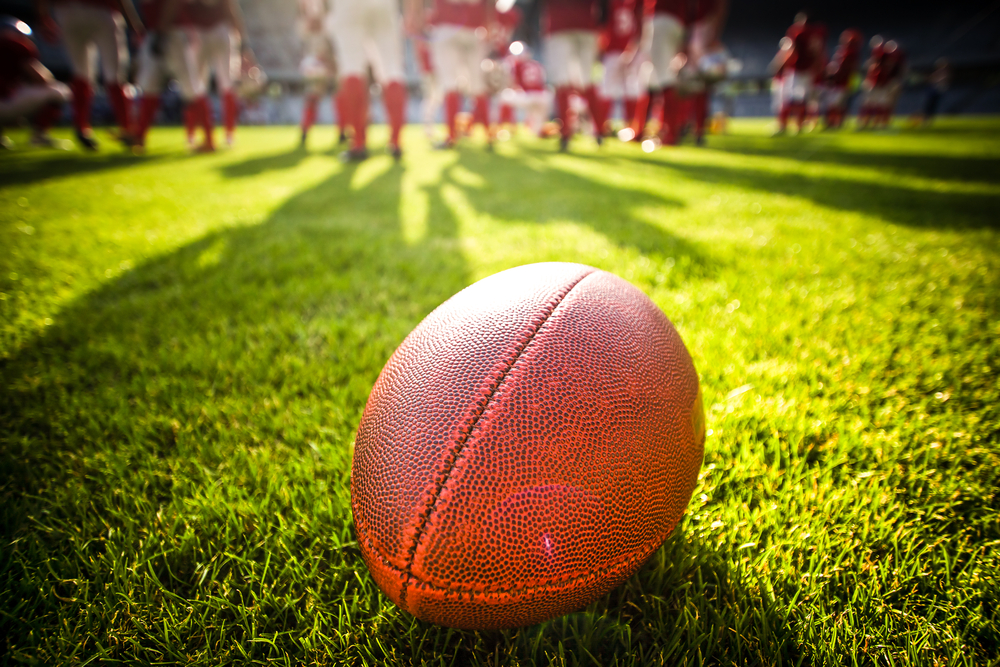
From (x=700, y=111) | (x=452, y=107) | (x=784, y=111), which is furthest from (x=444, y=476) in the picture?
(x=784, y=111)

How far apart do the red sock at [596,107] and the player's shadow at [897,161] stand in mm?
2328

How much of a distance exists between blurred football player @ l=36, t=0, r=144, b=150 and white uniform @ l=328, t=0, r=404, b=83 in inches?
142

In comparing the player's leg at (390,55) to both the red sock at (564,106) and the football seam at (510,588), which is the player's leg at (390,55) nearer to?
the red sock at (564,106)

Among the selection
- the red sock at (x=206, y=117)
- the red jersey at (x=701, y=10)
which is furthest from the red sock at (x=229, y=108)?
the red jersey at (x=701, y=10)

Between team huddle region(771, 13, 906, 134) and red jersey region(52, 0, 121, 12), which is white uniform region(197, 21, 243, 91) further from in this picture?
team huddle region(771, 13, 906, 134)

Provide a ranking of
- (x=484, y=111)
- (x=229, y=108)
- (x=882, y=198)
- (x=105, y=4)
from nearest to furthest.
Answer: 1. (x=882, y=198)
2. (x=105, y=4)
3. (x=229, y=108)
4. (x=484, y=111)

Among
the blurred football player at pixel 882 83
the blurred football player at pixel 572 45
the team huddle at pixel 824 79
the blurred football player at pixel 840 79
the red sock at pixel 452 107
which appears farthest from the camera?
the blurred football player at pixel 882 83

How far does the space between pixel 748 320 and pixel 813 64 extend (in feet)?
45.0

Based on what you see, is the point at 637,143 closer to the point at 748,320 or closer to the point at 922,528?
the point at 748,320

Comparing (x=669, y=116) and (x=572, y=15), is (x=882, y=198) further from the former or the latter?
(x=572, y=15)

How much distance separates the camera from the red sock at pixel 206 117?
302 inches

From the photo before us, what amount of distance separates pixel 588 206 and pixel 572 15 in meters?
5.81

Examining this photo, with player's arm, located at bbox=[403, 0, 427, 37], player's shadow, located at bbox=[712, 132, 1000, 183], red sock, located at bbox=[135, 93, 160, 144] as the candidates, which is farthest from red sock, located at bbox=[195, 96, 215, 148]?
player's shadow, located at bbox=[712, 132, 1000, 183]

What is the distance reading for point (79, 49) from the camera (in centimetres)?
674
